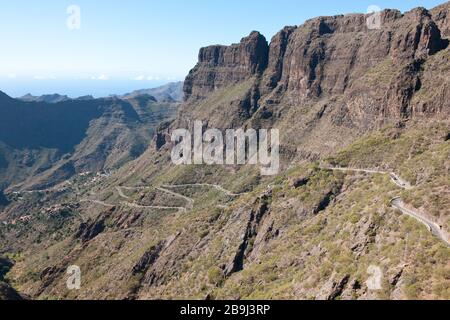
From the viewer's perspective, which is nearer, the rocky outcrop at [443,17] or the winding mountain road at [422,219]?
the winding mountain road at [422,219]

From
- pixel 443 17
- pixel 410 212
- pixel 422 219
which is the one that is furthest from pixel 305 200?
pixel 443 17

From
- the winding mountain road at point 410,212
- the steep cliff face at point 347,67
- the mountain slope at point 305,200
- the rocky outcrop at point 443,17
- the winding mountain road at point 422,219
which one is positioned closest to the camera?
the winding mountain road at point 422,219

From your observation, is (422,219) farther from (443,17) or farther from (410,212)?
(443,17)

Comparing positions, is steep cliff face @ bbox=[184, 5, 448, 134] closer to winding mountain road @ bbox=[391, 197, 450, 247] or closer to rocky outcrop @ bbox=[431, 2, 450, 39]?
rocky outcrop @ bbox=[431, 2, 450, 39]

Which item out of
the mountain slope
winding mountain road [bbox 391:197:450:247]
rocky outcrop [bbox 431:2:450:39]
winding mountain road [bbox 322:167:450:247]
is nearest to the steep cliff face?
rocky outcrop [bbox 431:2:450:39]

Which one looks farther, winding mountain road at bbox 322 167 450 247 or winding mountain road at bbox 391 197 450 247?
winding mountain road at bbox 322 167 450 247

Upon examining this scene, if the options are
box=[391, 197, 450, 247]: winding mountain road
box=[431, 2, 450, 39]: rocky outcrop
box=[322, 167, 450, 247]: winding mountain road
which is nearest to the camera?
box=[391, 197, 450, 247]: winding mountain road

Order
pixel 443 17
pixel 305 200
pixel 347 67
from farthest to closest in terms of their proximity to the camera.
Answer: pixel 347 67
pixel 443 17
pixel 305 200

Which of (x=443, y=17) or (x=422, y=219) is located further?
(x=443, y=17)

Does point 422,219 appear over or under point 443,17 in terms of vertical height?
under

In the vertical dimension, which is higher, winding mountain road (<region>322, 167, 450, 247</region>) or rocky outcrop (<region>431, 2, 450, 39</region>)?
rocky outcrop (<region>431, 2, 450, 39</region>)

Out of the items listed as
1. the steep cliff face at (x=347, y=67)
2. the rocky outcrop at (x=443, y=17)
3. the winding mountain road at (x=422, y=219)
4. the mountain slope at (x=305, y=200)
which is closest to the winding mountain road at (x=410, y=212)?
the winding mountain road at (x=422, y=219)

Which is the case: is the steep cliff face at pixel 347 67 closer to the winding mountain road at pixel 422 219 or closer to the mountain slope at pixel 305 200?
the mountain slope at pixel 305 200
